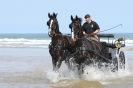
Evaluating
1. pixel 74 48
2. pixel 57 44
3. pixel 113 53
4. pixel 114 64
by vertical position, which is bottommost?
pixel 114 64

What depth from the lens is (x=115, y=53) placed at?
16609mm

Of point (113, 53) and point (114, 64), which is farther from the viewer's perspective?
point (113, 53)

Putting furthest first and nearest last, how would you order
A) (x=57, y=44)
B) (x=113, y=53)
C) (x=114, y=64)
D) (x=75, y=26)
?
(x=113, y=53), (x=114, y=64), (x=57, y=44), (x=75, y=26)

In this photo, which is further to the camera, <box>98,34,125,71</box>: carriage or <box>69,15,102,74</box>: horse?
<box>98,34,125,71</box>: carriage

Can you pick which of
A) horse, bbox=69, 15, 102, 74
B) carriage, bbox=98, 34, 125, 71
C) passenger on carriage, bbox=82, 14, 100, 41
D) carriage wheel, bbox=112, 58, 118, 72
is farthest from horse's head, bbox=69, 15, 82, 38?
carriage wheel, bbox=112, 58, 118, 72

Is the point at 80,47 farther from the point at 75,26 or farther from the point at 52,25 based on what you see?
the point at 52,25

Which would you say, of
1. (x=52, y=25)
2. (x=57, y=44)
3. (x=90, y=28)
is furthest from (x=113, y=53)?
(x=52, y=25)

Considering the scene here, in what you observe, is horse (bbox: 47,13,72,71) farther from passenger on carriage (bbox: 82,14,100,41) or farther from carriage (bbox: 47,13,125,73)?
passenger on carriage (bbox: 82,14,100,41)

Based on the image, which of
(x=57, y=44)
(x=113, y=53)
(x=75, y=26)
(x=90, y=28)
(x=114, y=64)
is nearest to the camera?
(x=75, y=26)

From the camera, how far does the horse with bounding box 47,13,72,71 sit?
46.8 feet

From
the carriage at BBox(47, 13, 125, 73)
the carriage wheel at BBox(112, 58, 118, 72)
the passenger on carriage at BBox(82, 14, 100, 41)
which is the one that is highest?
the passenger on carriage at BBox(82, 14, 100, 41)

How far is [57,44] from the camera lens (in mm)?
14469

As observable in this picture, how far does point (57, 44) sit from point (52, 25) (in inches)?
24.7

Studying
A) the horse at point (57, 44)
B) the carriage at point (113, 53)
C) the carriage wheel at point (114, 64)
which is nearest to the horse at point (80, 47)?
the horse at point (57, 44)
